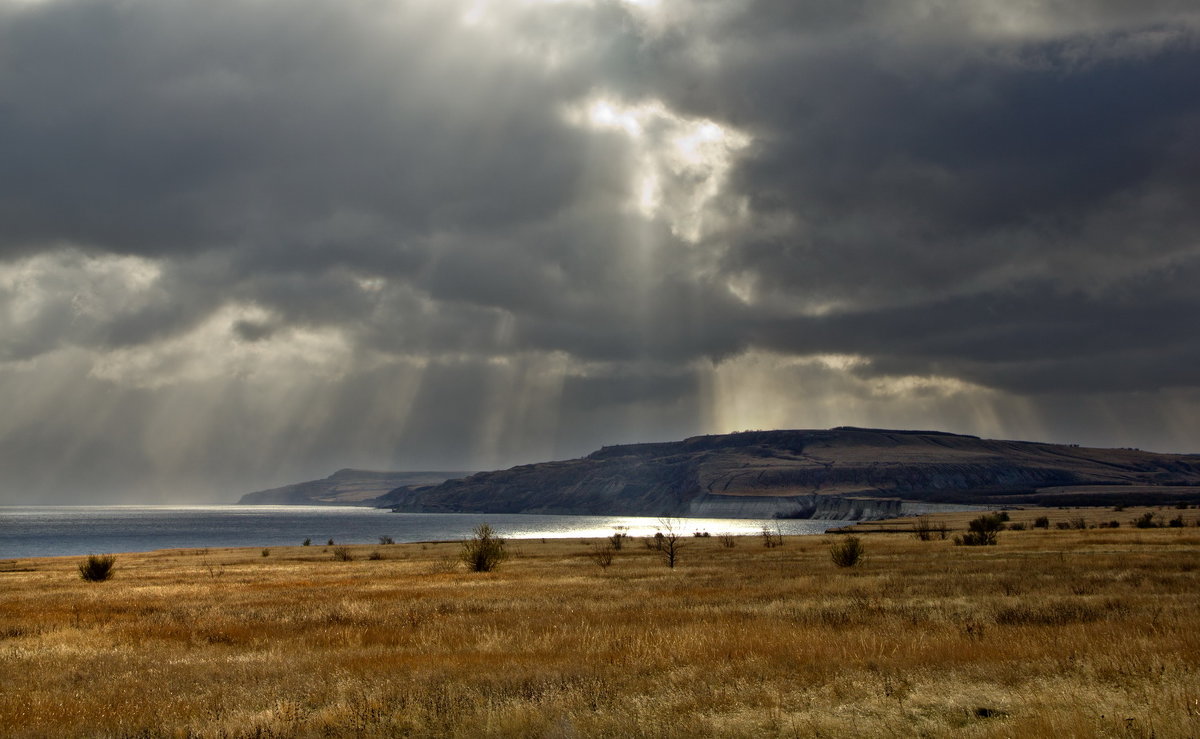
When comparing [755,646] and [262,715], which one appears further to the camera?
[755,646]

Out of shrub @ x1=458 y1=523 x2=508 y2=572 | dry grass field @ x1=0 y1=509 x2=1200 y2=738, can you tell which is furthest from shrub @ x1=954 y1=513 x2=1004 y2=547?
shrub @ x1=458 y1=523 x2=508 y2=572

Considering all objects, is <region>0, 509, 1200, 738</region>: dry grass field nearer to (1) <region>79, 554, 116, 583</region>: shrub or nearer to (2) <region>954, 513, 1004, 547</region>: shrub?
(1) <region>79, 554, 116, 583</region>: shrub

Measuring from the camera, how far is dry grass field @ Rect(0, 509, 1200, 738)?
11.6 metres

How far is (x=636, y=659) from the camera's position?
53.0 ft

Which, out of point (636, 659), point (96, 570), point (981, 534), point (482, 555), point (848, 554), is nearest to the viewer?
point (636, 659)

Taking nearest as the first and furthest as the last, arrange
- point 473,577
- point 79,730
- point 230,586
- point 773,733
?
1. point 773,733
2. point 79,730
3. point 230,586
4. point 473,577

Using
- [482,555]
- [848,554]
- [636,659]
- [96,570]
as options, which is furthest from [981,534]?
[96,570]

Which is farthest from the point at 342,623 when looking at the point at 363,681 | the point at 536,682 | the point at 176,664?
the point at 536,682

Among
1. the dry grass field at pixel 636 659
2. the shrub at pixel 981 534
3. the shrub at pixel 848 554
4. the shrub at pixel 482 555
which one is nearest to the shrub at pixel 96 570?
the dry grass field at pixel 636 659

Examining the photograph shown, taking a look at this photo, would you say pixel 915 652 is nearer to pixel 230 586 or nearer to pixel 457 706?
pixel 457 706

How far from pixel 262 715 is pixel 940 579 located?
2642 centimetres

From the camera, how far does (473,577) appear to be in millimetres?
41312

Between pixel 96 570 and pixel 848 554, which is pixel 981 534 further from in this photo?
pixel 96 570

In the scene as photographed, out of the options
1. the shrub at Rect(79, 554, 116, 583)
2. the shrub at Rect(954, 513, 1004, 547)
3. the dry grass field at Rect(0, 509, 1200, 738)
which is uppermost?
the dry grass field at Rect(0, 509, 1200, 738)
